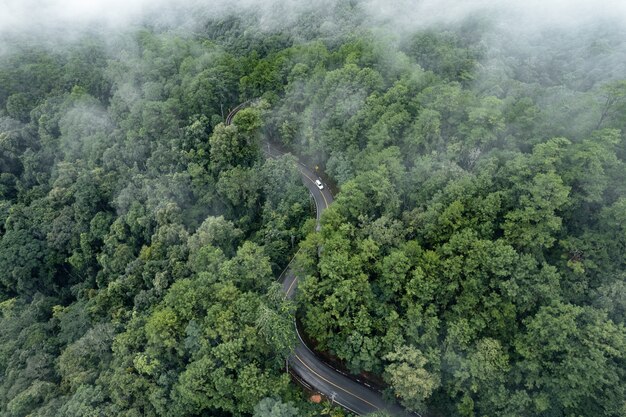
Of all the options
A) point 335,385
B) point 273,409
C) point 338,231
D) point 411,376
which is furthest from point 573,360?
point 273,409

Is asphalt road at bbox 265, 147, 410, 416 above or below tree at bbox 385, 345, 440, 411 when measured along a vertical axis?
below

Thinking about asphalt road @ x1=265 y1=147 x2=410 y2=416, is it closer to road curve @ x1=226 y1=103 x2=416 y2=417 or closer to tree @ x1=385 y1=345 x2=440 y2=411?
road curve @ x1=226 y1=103 x2=416 y2=417

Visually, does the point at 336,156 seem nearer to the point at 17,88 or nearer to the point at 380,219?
the point at 380,219

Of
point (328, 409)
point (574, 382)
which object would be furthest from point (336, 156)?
point (574, 382)

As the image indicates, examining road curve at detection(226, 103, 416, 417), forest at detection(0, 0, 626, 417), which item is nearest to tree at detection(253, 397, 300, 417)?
forest at detection(0, 0, 626, 417)

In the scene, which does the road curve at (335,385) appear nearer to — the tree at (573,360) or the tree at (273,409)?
the tree at (273,409)

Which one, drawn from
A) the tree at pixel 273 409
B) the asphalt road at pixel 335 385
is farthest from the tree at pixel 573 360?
the tree at pixel 273 409

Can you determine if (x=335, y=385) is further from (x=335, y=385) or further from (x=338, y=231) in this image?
(x=338, y=231)

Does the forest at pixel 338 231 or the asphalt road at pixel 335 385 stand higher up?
the forest at pixel 338 231
